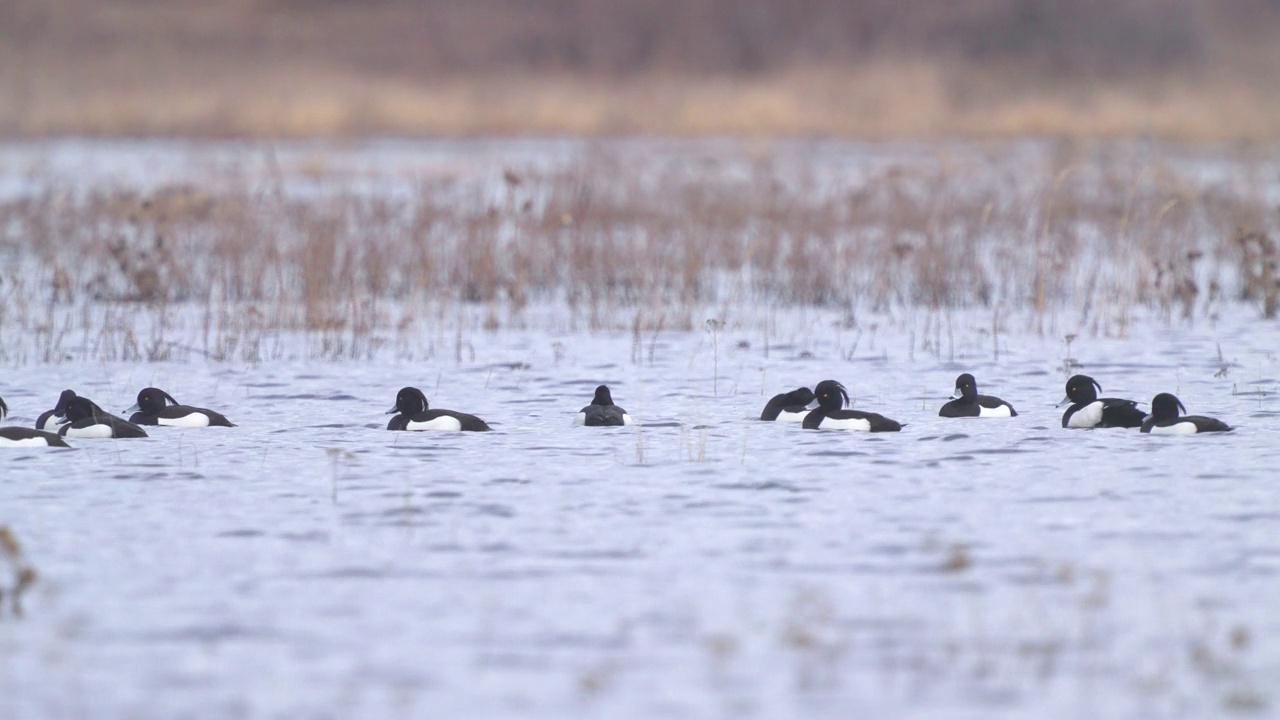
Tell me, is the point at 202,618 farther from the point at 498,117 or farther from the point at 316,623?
the point at 498,117

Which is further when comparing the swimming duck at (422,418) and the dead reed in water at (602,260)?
the dead reed in water at (602,260)

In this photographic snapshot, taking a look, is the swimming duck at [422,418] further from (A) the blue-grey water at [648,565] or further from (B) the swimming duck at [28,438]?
(B) the swimming duck at [28,438]

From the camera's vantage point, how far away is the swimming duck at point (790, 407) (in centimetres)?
1018

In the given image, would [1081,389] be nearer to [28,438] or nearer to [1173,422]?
[1173,422]

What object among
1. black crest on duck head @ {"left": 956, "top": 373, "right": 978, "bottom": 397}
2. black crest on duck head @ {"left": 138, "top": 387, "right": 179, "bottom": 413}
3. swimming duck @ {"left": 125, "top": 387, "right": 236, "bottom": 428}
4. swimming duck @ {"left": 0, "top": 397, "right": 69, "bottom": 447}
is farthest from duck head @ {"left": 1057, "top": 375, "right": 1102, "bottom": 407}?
swimming duck @ {"left": 0, "top": 397, "right": 69, "bottom": 447}

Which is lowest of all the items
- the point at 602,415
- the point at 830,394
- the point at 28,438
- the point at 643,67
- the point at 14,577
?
the point at 14,577

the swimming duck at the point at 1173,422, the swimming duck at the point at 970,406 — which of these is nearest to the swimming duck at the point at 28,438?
the swimming duck at the point at 970,406

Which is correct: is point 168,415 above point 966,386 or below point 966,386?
below

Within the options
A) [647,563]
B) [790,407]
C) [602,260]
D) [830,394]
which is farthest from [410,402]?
[602,260]

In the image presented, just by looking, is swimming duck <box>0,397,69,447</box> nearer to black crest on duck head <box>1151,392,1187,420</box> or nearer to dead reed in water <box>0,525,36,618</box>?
dead reed in water <box>0,525,36,618</box>

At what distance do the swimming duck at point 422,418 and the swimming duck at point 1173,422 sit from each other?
3.72 m

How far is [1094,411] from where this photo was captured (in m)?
9.80

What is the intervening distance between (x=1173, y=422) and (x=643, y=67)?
43028 mm

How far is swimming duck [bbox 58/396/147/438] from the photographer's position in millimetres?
9586
